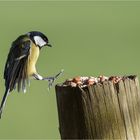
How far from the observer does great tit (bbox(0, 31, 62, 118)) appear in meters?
5.95

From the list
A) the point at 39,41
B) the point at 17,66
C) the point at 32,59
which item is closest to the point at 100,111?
the point at 17,66

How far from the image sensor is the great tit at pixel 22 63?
595 centimetres

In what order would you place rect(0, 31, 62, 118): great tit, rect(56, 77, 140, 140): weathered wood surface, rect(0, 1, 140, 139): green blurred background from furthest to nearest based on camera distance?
1. rect(0, 1, 140, 139): green blurred background
2. rect(0, 31, 62, 118): great tit
3. rect(56, 77, 140, 140): weathered wood surface

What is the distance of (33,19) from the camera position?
15352 millimetres

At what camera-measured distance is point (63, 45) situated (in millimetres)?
13047

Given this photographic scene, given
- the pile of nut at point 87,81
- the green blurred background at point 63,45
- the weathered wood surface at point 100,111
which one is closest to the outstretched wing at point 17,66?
the pile of nut at point 87,81

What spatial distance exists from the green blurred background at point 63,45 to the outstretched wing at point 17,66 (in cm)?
305

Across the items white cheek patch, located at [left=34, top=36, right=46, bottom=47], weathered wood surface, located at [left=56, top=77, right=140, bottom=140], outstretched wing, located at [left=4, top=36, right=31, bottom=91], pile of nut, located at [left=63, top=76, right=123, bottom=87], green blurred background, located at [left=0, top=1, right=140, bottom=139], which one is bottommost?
weathered wood surface, located at [left=56, top=77, right=140, bottom=140]

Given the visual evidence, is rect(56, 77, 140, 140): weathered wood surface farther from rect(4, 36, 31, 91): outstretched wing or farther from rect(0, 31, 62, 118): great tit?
rect(4, 36, 31, 91): outstretched wing

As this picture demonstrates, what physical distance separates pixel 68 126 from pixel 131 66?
819cm

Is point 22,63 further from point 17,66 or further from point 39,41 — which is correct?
point 39,41

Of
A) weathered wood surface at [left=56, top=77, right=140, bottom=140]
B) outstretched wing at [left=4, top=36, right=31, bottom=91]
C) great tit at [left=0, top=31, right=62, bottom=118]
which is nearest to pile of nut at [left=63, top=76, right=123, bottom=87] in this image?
weathered wood surface at [left=56, top=77, right=140, bottom=140]

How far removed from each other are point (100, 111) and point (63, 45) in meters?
9.47

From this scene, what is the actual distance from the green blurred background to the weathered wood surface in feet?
17.8
